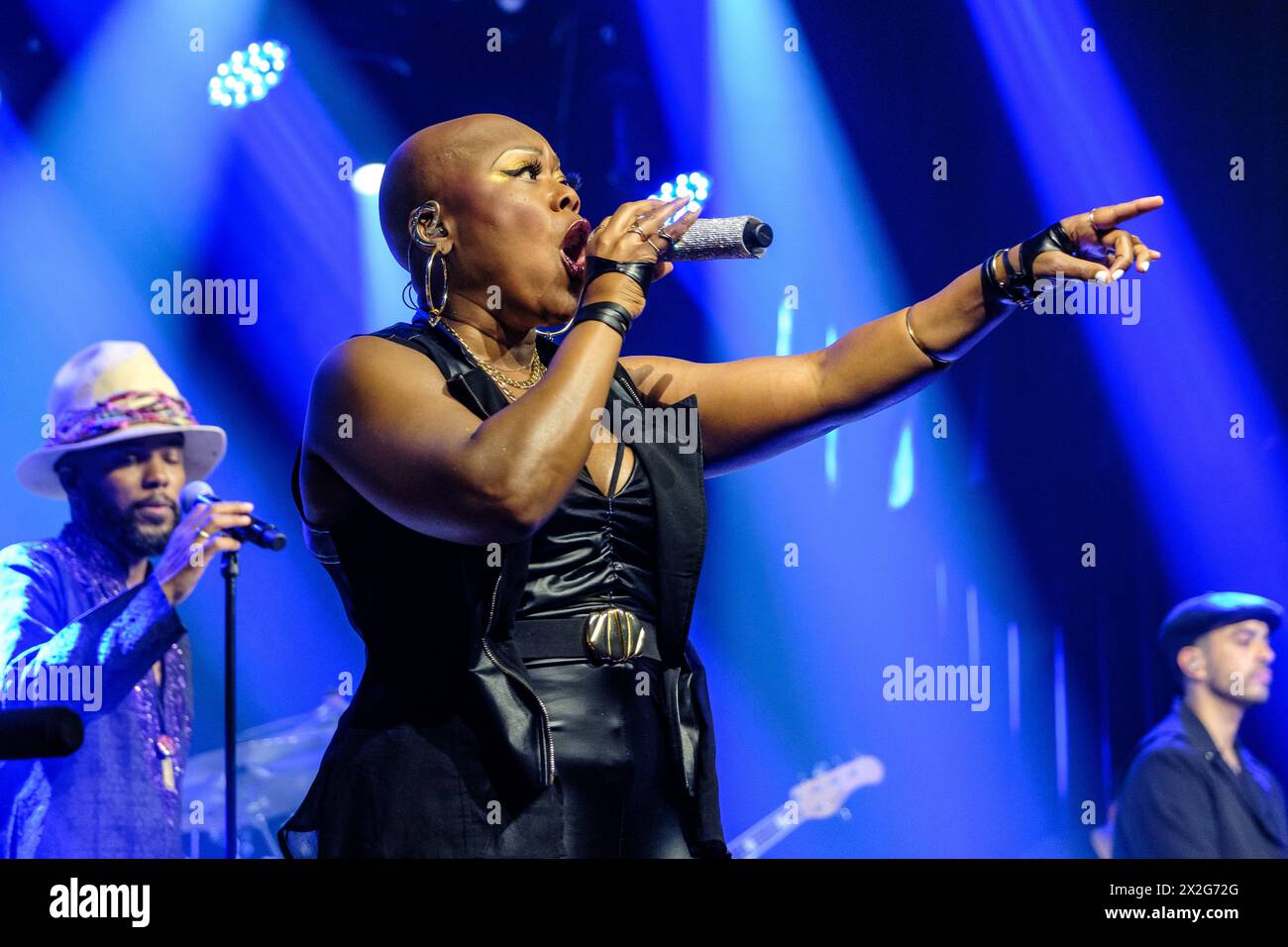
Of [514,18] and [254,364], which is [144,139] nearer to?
[254,364]

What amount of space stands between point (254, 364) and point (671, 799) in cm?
255

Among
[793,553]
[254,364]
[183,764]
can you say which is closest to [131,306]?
[254,364]

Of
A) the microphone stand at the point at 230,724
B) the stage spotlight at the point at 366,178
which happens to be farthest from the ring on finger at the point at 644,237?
the stage spotlight at the point at 366,178

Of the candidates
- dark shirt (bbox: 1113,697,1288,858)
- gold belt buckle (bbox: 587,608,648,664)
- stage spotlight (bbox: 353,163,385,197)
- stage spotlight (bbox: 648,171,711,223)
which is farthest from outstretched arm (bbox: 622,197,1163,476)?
stage spotlight (bbox: 353,163,385,197)

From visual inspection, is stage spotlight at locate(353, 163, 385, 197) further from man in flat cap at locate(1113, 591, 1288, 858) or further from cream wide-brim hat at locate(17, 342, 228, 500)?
man in flat cap at locate(1113, 591, 1288, 858)

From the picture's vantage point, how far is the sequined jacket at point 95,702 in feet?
11.1

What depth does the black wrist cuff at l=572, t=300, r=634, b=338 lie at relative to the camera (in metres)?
1.65

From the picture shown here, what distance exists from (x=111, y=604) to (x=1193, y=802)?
275 cm

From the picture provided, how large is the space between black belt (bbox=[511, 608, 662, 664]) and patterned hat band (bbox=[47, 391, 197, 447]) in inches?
91.6

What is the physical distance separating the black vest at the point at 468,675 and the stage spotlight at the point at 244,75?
2.41m

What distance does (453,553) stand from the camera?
5.37 feet

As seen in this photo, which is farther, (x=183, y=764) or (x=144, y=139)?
(x=144, y=139)

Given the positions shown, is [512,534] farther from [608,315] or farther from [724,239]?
[724,239]

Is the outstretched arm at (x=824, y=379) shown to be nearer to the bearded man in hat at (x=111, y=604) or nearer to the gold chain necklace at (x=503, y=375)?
the gold chain necklace at (x=503, y=375)
